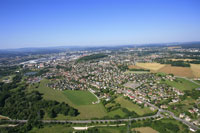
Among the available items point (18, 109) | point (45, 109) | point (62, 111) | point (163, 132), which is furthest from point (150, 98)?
point (18, 109)

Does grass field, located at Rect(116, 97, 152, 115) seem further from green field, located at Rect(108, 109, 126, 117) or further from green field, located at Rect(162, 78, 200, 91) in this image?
green field, located at Rect(162, 78, 200, 91)

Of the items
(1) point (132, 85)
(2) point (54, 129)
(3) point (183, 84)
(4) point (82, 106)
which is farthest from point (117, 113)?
(3) point (183, 84)

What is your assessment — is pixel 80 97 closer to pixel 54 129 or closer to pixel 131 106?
pixel 54 129

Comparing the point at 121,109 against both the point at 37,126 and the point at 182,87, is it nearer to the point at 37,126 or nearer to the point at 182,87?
the point at 37,126

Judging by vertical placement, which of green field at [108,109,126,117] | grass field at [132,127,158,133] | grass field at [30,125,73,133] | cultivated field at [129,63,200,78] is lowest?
grass field at [30,125,73,133]

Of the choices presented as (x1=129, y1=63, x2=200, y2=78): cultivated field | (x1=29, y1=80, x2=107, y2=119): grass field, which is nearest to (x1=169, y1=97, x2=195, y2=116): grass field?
(x1=29, y1=80, x2=107, y2=119): grass field

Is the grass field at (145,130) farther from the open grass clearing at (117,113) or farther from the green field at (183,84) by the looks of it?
the green field at (183,84)

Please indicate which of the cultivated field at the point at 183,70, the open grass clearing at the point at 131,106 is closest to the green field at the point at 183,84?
the cultivated field at the point at 183,70
